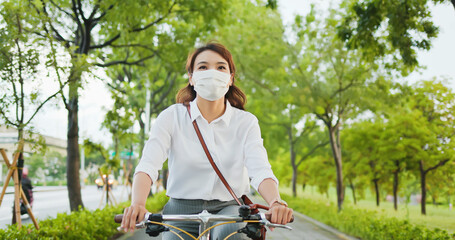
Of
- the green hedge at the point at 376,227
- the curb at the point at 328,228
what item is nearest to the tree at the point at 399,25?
the green hedge at the point at 376,227

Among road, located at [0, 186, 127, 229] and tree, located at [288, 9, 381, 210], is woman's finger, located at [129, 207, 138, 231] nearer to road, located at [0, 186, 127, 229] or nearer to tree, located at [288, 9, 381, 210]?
road, located at [0, 186, 127, 229]

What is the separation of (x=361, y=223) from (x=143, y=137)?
10.7 m

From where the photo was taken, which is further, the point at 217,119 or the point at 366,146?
the point at 366,146

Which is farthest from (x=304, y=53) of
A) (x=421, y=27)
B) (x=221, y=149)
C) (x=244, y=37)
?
(x=221, y=149)

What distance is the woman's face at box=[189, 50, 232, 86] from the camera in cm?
269

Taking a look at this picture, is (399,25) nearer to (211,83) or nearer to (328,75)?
(211,83)

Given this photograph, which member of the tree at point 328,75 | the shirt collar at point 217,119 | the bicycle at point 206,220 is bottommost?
the bicycle at point 206,220

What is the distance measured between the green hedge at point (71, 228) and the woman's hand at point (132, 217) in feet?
10.3

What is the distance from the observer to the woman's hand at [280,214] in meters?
2.03

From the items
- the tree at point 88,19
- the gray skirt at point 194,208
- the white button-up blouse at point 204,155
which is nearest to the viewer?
the gray skirt at point 194,208

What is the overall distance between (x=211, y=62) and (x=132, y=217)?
1.12m

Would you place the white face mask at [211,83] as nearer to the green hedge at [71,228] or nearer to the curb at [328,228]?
the green hedge at [71,228]

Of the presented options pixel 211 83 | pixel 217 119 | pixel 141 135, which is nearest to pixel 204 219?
pixel 217 119

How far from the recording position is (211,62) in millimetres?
2686
